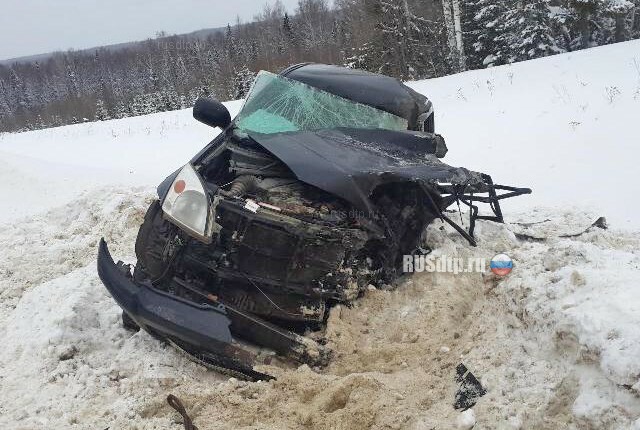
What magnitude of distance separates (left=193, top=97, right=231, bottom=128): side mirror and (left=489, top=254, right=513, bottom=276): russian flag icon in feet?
7.87

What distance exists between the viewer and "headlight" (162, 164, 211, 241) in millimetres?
3184

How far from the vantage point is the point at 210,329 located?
303 cm

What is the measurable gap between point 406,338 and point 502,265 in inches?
32.3

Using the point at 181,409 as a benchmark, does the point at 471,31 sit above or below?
below

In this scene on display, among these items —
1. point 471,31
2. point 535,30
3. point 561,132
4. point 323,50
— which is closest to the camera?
point 561,132

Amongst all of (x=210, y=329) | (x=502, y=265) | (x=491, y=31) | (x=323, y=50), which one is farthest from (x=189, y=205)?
(x=323, y=50)

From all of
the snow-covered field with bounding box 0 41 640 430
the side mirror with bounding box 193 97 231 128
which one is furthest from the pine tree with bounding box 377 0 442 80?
the side mirror with bounding box 193 97 231 128

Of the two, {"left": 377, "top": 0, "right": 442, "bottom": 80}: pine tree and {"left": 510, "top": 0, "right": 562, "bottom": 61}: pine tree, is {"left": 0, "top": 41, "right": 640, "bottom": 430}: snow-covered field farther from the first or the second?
{"left": 377, "top": 0, "right": 442, "bottom": 80}: pine tree

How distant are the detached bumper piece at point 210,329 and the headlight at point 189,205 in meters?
0.42

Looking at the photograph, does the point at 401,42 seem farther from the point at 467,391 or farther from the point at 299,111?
the point at 467,391

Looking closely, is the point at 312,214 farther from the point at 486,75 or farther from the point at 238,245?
the point at 486,75

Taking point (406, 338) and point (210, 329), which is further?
point (406, 338)

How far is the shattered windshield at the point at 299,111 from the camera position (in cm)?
423

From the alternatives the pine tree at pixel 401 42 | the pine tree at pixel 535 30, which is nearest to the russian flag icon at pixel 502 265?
the pine tree at pixel 535 30
